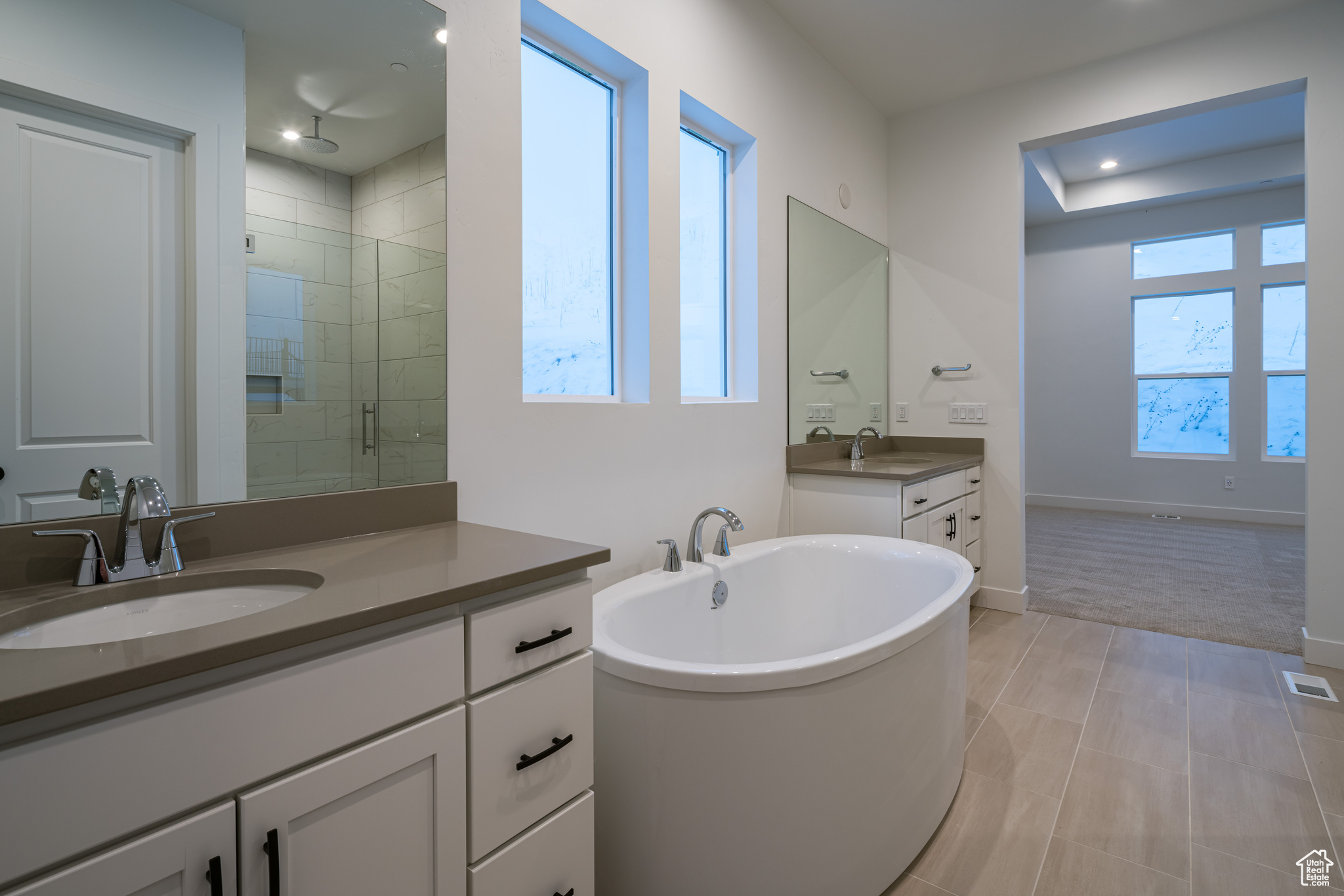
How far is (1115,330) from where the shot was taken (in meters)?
6.16

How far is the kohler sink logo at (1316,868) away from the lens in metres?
1.44

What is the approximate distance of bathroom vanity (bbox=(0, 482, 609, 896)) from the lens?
586mm

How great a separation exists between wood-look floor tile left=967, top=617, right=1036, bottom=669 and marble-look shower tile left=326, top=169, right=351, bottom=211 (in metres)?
2.72

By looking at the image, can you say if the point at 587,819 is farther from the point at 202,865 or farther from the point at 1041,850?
the point at 1041,850

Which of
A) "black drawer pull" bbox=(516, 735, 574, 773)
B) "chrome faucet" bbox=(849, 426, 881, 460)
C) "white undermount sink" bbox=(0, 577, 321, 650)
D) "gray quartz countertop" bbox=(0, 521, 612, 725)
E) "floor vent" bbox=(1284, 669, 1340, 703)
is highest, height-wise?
"chrome faucet" bbox=(849, 426, 881, 460)

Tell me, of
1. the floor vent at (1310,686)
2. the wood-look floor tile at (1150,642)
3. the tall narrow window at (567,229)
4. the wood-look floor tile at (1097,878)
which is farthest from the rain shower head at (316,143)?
the floor vent at (1310,686)

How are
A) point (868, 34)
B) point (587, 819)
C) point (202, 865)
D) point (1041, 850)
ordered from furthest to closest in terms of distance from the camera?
point (868, 34) → point (1041, 850) → point (587, 819) → point (202, 865)

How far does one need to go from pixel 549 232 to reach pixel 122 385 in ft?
4.10

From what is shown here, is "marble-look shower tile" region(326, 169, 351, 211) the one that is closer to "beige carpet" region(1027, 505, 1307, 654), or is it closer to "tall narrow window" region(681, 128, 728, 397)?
"tall narrow window" region(681, 128, 728, 397)

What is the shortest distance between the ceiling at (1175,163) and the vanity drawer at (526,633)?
15.4ft

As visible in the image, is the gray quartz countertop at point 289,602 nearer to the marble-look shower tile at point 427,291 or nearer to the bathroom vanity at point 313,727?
the bathroom vanity at point 313,727

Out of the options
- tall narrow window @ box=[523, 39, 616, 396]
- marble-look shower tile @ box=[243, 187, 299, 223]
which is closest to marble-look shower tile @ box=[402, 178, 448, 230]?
marble-look shower tile @ box=[243, 187, 299, 223]

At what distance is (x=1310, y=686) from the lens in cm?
→ 243

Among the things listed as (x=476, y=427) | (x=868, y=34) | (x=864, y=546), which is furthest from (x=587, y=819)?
(x=868, y=34)
